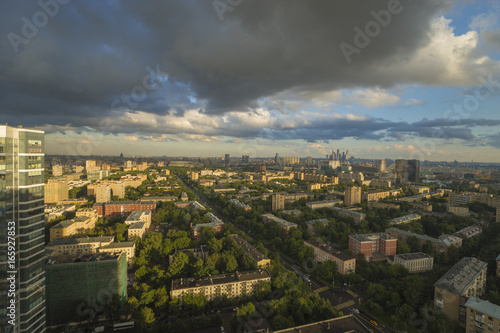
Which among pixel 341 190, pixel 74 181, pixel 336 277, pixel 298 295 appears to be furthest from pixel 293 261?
pixel 74 181

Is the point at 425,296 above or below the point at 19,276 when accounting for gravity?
below

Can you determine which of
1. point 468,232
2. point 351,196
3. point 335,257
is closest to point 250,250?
point 335,257

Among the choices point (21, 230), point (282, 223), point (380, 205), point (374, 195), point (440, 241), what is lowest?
point (282, 223)

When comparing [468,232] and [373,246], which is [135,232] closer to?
[373,246]

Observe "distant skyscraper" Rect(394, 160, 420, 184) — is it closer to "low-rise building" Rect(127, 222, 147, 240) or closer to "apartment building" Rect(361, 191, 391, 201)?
"apartment building" Rect(361, 191, 391, 201)

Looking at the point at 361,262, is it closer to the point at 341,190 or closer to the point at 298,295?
the point at 298,295

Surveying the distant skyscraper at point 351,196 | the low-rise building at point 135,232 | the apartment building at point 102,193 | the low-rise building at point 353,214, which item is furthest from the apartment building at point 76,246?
the distant skyscraper at point 351,196
